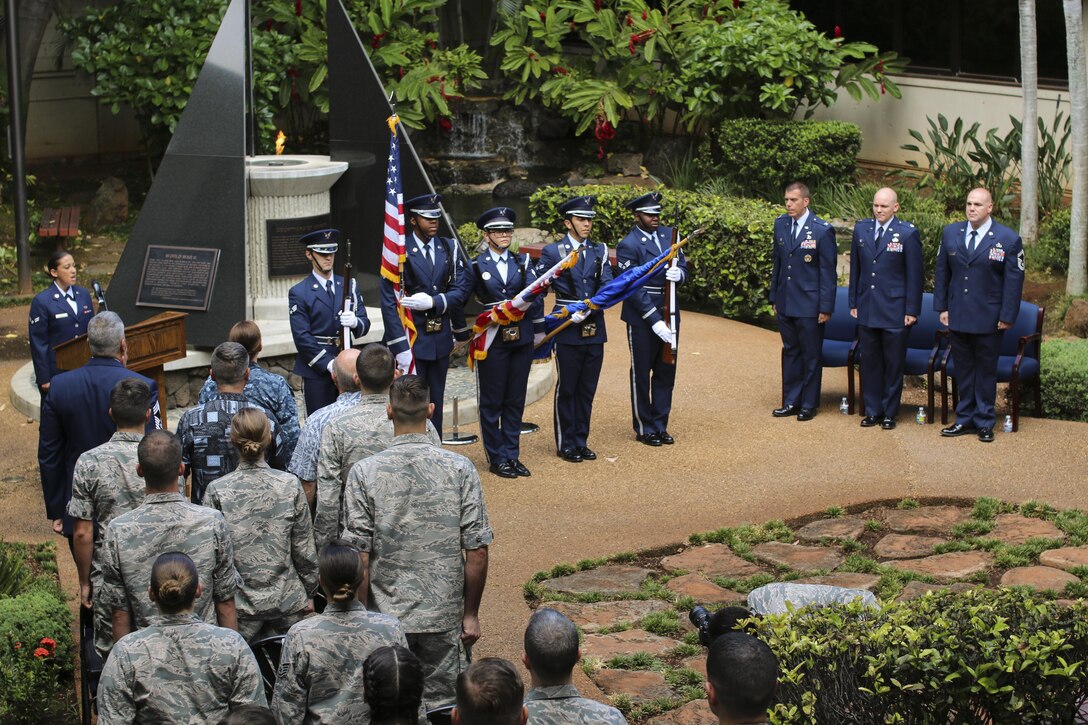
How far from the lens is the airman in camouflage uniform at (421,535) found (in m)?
5.14

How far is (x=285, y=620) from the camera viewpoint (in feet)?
17.8

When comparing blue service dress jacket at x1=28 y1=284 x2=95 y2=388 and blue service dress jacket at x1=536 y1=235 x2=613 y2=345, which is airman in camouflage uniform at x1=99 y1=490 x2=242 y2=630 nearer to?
blue service dress jacket at x1=28 y1=284 x2=95 y2=388

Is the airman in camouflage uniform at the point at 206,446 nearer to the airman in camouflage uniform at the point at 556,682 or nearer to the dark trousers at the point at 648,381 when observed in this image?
the airman in camouflage uniform at the point at 556,682

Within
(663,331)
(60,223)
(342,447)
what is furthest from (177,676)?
(60,223)

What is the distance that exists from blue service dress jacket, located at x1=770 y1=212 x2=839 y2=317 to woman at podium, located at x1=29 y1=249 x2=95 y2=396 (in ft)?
16.5

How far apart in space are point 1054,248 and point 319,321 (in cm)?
797

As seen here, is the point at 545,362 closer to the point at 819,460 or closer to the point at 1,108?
the point at 819,460

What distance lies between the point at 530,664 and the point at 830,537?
411 centimetres

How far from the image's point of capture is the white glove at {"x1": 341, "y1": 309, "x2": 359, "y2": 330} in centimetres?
859

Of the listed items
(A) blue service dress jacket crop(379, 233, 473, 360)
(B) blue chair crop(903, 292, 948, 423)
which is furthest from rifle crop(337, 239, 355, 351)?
(B) blue chair crop(903, 292, 948, 423)

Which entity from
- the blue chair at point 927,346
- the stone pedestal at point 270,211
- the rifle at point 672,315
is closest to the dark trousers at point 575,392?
the rifle at point 672,315

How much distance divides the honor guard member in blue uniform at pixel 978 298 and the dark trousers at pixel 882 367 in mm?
392

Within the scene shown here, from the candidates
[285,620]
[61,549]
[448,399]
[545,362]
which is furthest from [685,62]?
[285,620]

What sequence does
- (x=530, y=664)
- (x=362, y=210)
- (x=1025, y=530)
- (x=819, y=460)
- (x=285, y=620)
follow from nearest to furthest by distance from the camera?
(x=530, y=664)
(x=285, y=620)
(x=1025, y=530)
(x=819, y=460)
(x=362, y=210)
